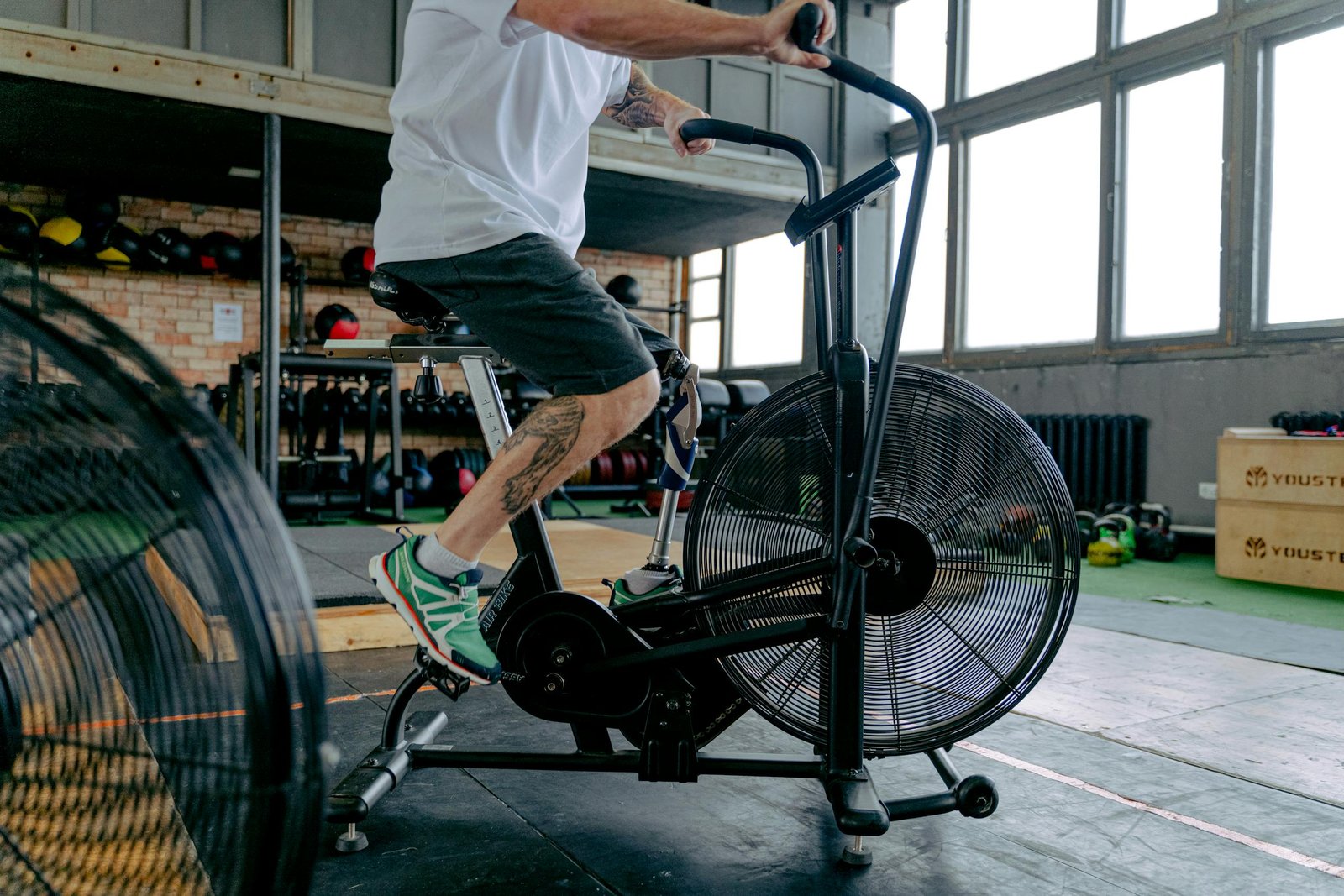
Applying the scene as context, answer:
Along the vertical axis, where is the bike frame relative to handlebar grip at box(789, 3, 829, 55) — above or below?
below

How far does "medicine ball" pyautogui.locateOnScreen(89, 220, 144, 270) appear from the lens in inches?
288

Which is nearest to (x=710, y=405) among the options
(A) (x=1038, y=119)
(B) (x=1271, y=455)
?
(A) (x=1038, y=119)

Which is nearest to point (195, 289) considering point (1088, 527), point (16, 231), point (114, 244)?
point (114, 244)

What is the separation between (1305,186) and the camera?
5465 millimetres

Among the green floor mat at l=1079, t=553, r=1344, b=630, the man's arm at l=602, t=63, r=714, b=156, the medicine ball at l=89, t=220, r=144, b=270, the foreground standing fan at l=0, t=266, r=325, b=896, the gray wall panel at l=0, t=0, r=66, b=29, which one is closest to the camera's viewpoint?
the foreground standing fan at l=0, t=266, r=325, b=896

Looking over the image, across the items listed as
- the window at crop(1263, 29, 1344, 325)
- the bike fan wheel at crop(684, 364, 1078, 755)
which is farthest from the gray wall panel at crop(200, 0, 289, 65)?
the window at crop(1263, 29, 1344, 325)

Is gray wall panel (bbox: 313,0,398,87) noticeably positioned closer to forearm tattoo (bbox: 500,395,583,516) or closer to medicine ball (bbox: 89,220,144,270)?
medicine ball (bbox: 89,220,144,270)

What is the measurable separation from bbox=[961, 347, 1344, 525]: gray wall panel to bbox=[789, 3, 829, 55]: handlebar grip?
5.15m

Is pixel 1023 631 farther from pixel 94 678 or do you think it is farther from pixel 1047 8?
pixel 1047 8

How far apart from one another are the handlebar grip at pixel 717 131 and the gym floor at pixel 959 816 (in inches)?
44.0

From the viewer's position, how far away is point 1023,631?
150 cm

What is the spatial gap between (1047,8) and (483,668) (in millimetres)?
7450

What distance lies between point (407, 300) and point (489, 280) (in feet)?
0.68

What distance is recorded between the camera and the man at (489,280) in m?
1.41
